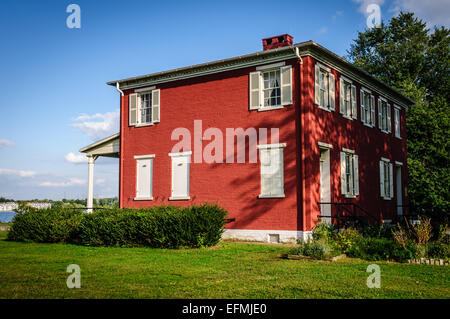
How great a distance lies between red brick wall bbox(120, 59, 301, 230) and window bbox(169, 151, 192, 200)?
0.80 feet

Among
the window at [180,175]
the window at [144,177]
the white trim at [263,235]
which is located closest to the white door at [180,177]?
the window at [180,175]

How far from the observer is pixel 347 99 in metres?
18.7

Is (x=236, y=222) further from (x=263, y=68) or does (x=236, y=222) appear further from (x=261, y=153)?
(x=263, y=68)

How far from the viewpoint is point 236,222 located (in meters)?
16.6

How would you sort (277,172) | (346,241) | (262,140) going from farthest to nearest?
1. (262,140)
2. (277,172)
3. (346,241)

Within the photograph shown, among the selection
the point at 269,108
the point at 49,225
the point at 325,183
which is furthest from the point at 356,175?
the point at 49,225

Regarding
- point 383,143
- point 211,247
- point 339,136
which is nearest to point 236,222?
point 211,247

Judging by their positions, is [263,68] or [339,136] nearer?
[263,68]

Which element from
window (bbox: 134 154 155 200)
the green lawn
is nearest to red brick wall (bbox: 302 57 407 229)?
the green lawn

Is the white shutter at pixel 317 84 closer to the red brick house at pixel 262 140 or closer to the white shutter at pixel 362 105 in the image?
the red brick house at pixel 262 140

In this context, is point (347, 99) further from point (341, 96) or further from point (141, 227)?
point (141, 227)

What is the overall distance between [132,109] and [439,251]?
46.4ft
